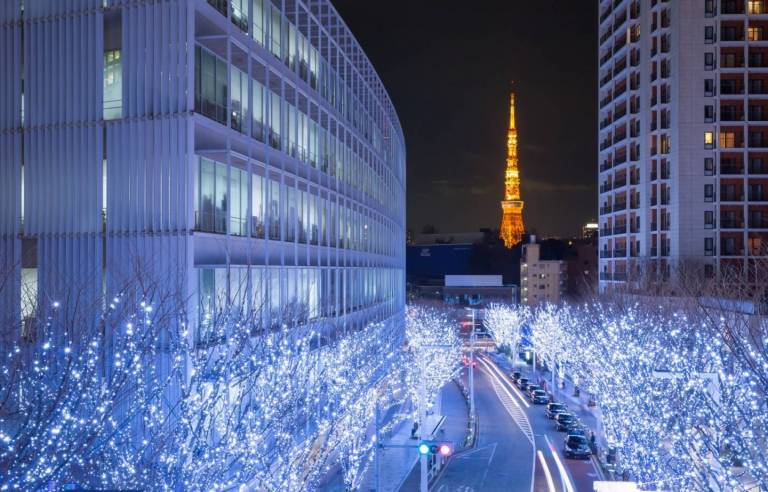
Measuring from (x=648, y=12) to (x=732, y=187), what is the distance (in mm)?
13636

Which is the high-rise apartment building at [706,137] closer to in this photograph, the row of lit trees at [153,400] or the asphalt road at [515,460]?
the asphalt road at [515,460]

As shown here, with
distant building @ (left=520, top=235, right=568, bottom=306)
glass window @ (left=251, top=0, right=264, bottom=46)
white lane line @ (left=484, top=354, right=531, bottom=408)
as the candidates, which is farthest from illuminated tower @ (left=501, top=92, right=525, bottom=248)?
glass window @ (left=251, top=0, right=264, bottom=46)

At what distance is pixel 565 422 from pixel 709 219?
1990 cm

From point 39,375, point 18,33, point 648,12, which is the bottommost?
point 39,375

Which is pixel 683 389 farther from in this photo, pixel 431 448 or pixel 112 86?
pixel 112 86

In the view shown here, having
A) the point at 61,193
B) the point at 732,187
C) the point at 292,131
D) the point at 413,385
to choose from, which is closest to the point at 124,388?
the point at 61,193

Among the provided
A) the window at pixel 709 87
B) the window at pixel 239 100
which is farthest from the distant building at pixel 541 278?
the window at pixel 239 100

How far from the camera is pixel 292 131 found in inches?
916

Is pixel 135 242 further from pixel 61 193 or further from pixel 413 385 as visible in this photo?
pixel 413 385

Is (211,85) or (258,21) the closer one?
(211,85)

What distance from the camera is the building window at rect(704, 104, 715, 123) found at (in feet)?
149

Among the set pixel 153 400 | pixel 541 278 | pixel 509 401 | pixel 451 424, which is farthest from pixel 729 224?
pixel 541 278

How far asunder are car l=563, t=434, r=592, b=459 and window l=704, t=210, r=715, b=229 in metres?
22.6

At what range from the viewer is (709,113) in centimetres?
4541
